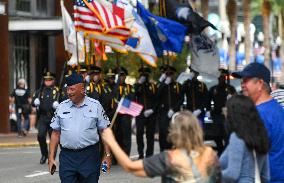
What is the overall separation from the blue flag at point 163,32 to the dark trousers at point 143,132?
2.26 metres

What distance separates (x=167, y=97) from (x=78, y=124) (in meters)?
11.1

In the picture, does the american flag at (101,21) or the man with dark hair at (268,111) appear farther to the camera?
the american flag at (101,21)

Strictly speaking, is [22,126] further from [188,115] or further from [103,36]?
[188,115]

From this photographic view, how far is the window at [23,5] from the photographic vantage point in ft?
125

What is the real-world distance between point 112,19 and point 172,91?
8.36 ft

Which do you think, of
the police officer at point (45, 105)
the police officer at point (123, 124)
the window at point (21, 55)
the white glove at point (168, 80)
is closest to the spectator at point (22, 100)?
the window at point (21, 55)

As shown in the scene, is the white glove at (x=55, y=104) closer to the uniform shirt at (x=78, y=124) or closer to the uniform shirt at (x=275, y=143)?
the uniform shirt at (x=78, y=124)

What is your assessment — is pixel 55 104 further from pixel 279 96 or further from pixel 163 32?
pixel 279 96

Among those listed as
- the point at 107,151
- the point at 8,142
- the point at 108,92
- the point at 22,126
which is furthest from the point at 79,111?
the point at 22,126

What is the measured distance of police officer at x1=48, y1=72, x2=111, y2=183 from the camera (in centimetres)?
1000

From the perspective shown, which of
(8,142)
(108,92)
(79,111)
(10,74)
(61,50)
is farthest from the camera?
(61,50)

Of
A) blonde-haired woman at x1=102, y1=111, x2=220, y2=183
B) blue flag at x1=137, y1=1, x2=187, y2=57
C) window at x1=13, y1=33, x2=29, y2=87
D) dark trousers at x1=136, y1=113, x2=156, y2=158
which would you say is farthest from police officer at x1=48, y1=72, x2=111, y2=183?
window at x1=13, y1=33, x2=29, y2=87

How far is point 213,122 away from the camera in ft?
67.7

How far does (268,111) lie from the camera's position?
7.50m
